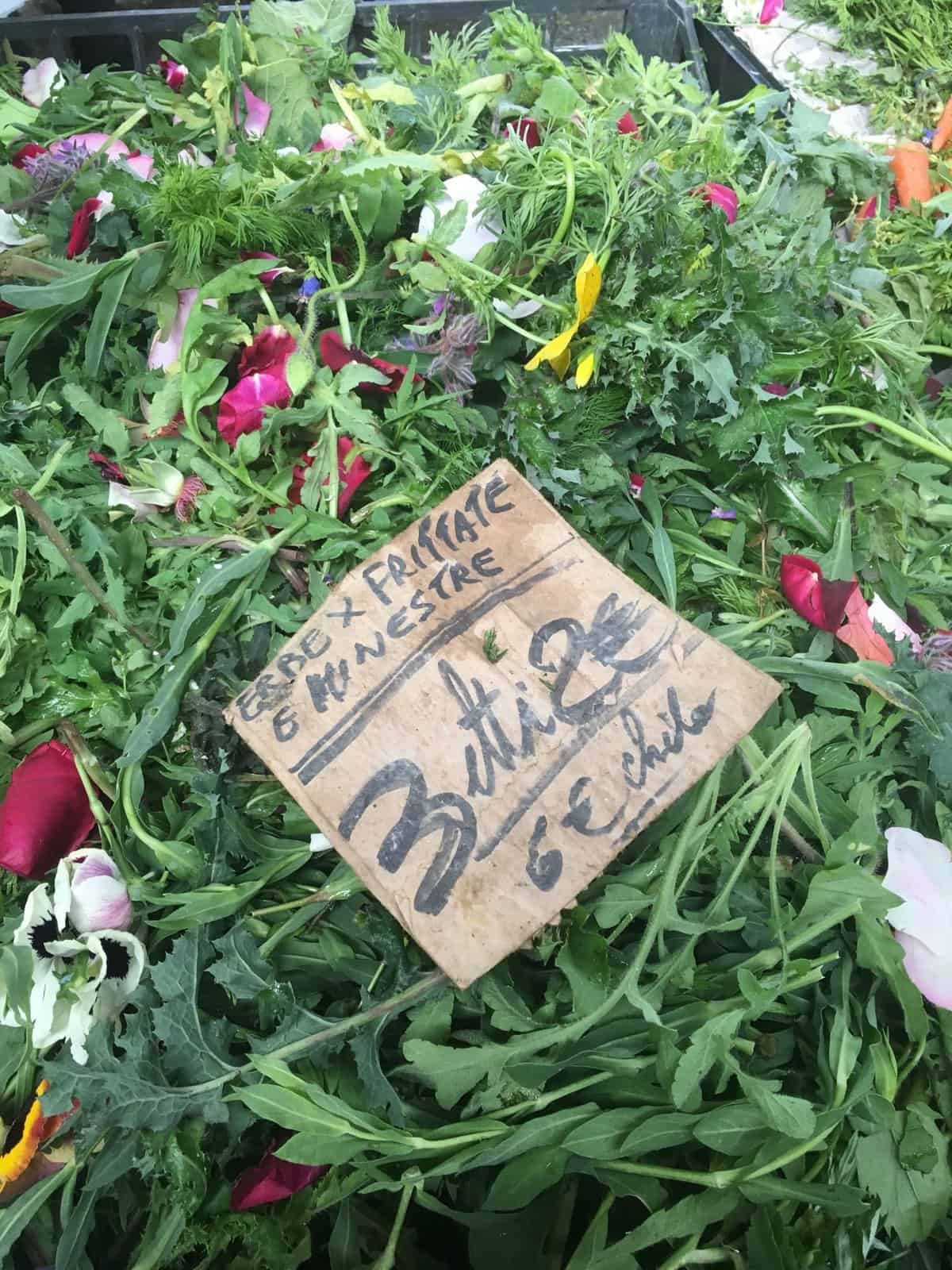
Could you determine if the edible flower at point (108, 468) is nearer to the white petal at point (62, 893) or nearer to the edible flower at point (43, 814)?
the edible flower at point (43, 814)

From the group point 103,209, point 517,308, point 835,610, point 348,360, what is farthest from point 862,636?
point 103,209

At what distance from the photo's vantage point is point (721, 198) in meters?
1.03

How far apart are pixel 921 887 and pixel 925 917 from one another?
0.03m

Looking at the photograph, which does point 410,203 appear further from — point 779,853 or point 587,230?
point 779,853

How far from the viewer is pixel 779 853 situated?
854 mm

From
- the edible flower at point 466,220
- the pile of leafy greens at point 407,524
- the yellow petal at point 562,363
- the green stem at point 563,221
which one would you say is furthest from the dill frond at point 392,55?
the yellow petal at point 562,363

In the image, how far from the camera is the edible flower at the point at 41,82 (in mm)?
1379

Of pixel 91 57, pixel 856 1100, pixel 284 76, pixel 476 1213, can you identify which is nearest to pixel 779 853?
pixel 856 1100

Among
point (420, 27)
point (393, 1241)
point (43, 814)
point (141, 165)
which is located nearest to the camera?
point (393, 1241)

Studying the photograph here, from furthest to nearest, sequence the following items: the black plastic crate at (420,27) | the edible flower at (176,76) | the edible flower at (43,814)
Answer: the black plastic crate at (420,27) → the edible flower at (176,76) → the edible flower at (43,814)

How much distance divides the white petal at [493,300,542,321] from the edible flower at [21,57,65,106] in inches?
38.3

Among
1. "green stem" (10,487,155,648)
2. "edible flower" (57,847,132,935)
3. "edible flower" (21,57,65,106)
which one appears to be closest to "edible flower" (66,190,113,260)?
"green stem" (10,487,155,648)

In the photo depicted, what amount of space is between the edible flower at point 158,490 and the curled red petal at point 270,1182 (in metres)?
0.68

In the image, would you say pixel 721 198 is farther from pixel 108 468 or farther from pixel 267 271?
pixel 108 468
